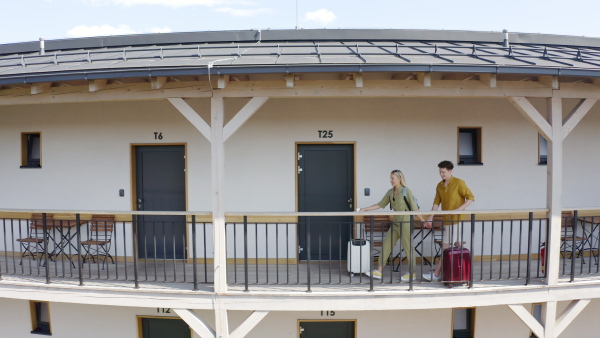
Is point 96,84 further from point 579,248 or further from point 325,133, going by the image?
point 579,248

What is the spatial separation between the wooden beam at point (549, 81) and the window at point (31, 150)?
860 centimetres

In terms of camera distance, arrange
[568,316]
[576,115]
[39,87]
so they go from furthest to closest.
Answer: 1. [568,316]
2. [39,87]
3. [576,115]

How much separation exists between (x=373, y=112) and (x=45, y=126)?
6169mm

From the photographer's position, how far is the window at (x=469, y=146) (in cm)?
748

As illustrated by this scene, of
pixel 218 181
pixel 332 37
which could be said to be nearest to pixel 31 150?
pixel 218 181

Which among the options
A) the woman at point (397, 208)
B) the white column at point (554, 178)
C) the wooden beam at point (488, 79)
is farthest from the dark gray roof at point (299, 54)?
the woman at point (397, 208)

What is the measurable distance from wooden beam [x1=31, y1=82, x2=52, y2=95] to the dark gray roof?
202mm

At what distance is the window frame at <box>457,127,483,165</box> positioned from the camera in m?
7.43

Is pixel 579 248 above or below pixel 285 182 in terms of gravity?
below

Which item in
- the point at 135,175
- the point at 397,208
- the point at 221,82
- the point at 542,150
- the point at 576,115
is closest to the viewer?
the point at 221,82

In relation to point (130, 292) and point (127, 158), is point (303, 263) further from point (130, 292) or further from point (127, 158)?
point (127, 158)

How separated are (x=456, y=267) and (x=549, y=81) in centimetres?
274

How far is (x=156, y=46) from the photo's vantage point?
28.3 feet

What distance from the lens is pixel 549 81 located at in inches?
210
